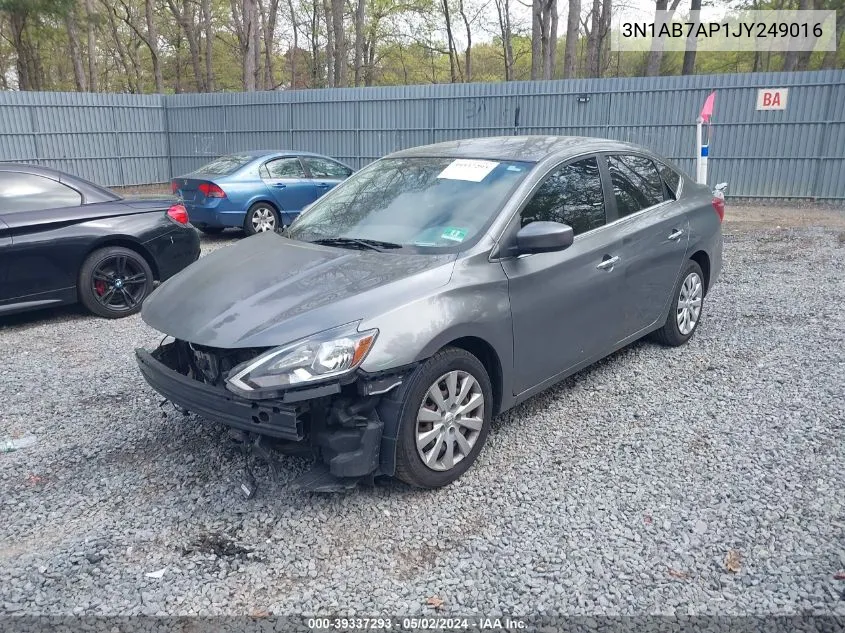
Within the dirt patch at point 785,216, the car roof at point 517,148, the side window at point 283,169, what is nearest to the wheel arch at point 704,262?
the car roof at point 517,148

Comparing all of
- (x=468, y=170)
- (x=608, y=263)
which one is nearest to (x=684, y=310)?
(x=608, y=263)

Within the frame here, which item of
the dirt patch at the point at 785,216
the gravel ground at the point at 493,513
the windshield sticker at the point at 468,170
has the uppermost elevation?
the windshield sticker at the point at 468,170

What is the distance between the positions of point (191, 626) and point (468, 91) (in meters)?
14.9

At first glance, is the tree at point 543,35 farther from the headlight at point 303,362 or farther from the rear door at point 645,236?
the headlight at point 303,362

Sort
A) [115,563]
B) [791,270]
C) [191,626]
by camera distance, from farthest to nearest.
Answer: [791,270] → [115,563] → [191,626]

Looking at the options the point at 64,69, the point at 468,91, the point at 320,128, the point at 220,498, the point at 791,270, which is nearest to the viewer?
the point at 220,498

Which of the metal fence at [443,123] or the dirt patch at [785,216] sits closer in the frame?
the dirt patch at [785,216]

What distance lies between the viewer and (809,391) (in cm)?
443

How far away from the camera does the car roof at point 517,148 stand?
413cm

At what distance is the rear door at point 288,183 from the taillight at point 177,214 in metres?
3.98

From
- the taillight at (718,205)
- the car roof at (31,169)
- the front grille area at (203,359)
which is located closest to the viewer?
the front grille area at (203,359)

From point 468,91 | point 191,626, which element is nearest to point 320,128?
point 468,91

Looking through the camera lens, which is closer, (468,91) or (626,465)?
(626,465)

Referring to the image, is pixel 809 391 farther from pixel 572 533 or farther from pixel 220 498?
pixel 220 498
